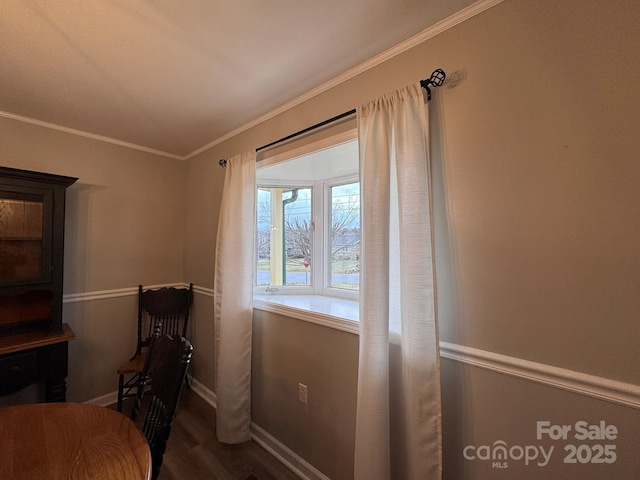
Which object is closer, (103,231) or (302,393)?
(302,393)

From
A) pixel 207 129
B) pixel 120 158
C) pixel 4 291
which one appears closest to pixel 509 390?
pixel 207 129

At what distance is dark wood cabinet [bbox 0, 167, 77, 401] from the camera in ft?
5.46

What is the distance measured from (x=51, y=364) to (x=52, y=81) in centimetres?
179

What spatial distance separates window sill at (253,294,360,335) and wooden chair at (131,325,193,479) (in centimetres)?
76

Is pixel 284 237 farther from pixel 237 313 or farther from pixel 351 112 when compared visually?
pixel 351 112

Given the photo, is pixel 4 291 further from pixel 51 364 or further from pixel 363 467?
pixel 363 467

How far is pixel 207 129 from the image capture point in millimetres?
2246

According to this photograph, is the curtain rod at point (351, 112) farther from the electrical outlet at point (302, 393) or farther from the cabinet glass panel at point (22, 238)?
the electrical outlet at point (302, 393)

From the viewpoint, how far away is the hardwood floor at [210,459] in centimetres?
163

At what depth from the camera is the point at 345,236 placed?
2.13 m

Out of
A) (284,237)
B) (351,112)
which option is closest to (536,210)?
(351,112)

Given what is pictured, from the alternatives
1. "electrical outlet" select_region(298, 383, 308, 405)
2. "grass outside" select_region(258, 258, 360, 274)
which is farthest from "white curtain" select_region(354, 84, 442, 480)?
"grass outside" select_region(258, 258, 360, 274)

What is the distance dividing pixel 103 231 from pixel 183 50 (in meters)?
1.86

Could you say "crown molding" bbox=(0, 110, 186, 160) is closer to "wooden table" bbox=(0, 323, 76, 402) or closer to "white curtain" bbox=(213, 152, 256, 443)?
"white curtain" bbox=(213, 152, 256, 443)
